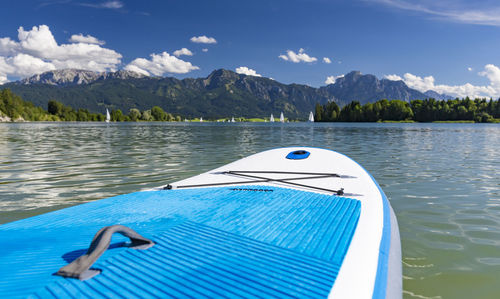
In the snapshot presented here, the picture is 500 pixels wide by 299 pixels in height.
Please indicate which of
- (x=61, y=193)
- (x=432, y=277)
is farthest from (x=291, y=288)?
(x=61, y=193)

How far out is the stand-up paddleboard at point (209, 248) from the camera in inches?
69.5

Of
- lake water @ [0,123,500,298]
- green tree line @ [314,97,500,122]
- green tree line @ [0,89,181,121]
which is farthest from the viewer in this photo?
green tree line @ [314,97,500,122]

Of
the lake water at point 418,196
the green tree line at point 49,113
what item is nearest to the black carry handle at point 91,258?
the lake water at point 418,196

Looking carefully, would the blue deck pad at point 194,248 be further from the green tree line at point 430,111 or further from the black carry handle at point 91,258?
the green tree line at point 430,111

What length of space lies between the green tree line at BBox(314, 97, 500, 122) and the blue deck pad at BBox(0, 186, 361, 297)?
159667 millimetres

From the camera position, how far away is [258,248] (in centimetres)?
235

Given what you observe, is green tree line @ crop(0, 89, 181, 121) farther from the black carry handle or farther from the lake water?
the black carry handle

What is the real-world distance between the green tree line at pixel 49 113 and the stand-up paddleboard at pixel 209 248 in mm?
169898

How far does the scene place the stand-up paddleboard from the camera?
176cm

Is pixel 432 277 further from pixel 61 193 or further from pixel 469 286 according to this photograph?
pixel 61 193

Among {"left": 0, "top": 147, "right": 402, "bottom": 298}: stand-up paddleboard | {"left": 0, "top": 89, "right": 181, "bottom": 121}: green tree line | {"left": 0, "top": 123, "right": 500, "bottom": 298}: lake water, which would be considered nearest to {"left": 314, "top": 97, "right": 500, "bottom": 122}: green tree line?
{"left": 0, "top": 89, "right": 181, "bottom": 121}: green tree line

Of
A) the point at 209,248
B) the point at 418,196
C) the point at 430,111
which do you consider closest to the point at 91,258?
the point at 209,248

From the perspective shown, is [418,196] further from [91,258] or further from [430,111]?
[430,111]

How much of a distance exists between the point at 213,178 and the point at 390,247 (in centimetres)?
376
